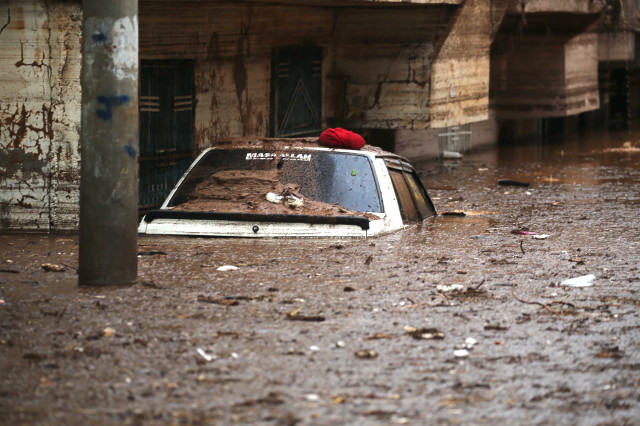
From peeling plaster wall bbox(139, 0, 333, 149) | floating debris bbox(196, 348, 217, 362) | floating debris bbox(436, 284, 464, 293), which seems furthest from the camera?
peeling plaster wall bbox(139, 0, 333, 149)

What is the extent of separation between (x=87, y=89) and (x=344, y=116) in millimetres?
12270

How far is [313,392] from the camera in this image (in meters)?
5.14

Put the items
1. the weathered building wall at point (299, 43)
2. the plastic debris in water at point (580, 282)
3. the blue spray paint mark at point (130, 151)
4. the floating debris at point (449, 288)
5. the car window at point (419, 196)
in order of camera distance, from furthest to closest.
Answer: the weathered building wall at point (299, 43), the car window at point (419, 196), the plastic debris in water at point (580, 282), the floating debris at point (449, 288), the blue spray paint mark at point (130, 151)

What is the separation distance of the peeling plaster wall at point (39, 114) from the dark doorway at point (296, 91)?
633cm

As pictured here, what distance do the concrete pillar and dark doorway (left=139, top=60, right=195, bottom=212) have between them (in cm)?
575

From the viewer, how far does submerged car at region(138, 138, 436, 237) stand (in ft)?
29.9

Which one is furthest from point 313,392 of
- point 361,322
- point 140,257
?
point 140,257

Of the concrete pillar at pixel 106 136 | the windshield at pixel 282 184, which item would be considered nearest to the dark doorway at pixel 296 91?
the windshield at pixel 282 184

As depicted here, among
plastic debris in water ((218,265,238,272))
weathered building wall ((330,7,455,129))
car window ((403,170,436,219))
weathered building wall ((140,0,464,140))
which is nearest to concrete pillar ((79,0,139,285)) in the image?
plastic debris in water ((218,265,238,272))

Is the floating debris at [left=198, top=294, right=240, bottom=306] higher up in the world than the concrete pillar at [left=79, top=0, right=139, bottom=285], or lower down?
lower down

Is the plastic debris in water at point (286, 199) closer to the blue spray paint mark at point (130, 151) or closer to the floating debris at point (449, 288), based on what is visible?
the floating debris at point (449, 288)

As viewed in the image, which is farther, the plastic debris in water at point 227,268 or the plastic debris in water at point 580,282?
the plastic debris in water at point 227,268

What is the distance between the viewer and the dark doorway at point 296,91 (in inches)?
670

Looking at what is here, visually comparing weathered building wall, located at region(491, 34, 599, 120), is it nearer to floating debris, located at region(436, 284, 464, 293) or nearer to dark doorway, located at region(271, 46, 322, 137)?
dark doorway, located at region(271, 46, 322, 137)
